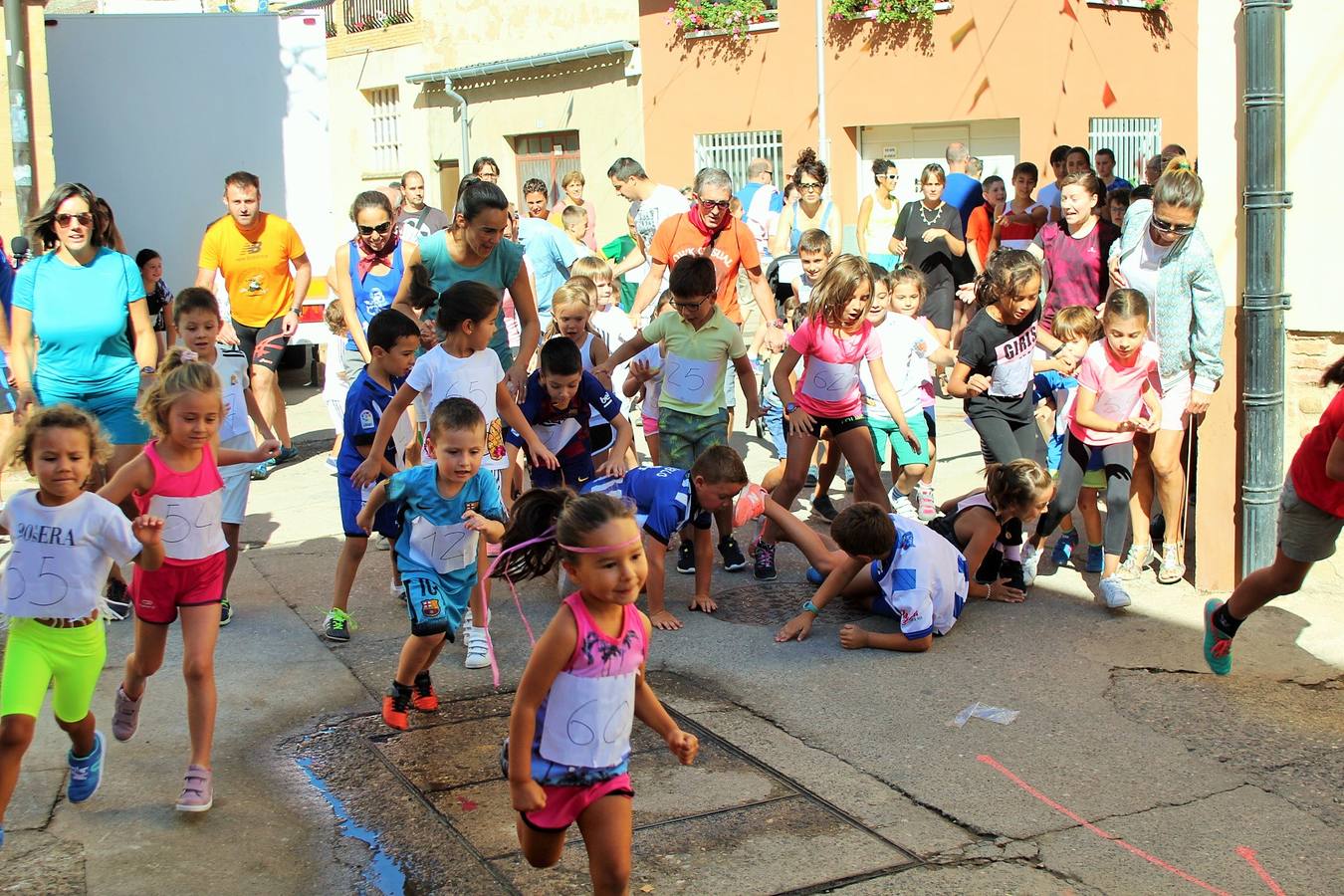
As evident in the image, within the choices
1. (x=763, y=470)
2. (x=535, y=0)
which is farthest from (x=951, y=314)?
(x=535, y=0)

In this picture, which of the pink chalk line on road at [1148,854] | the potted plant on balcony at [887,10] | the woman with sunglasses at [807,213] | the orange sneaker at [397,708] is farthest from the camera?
the potted plant on balcony at [887,10]

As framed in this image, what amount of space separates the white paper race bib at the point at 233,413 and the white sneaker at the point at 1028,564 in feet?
12.7

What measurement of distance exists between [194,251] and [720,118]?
43.4 feet

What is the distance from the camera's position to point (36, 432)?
441cm

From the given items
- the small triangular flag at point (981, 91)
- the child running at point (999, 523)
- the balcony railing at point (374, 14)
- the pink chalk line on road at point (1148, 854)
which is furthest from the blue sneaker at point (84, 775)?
the balcony railing at point (374, 14)

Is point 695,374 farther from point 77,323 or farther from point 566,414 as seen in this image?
point 77,323

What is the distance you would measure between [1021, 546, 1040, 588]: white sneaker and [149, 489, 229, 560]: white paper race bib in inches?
153

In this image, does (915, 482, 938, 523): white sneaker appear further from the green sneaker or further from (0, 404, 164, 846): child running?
(0, 404, 164, 846): child running

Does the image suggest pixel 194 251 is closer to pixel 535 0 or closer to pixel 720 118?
pixel 720 118

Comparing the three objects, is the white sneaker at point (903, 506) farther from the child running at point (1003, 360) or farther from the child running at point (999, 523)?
the child running at point (999, 523)

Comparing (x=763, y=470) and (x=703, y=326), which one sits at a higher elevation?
(x=703, y=326)

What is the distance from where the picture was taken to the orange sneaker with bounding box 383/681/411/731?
17.3 feet

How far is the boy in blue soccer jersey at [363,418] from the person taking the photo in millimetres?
6375

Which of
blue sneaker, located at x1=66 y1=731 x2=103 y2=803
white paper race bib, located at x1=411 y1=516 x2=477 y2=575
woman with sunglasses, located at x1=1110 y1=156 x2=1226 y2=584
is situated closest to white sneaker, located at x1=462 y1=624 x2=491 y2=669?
white paper race bib, located at x1=411 y1=516 x2=477 y2=575
